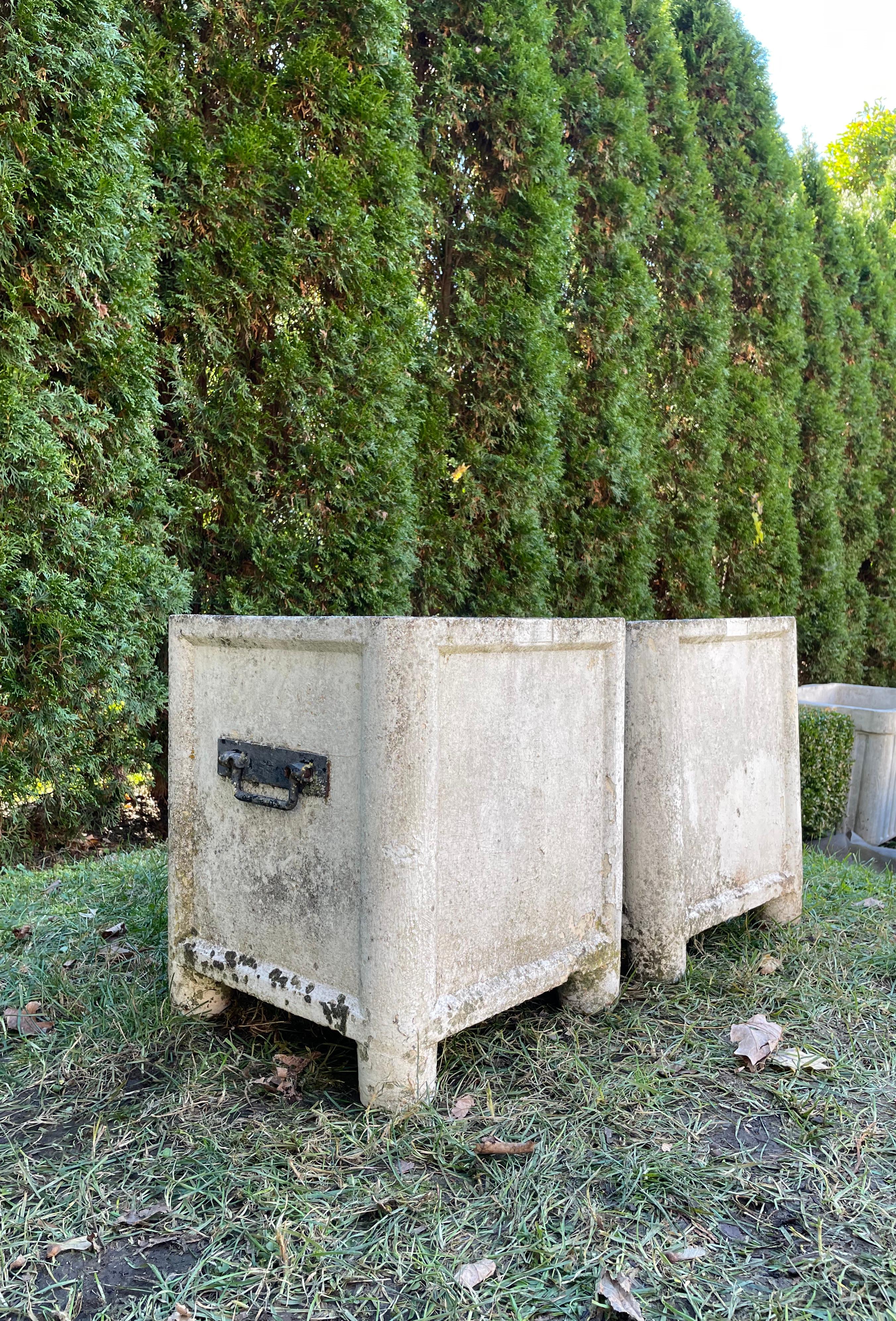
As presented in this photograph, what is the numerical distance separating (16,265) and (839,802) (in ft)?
12.6

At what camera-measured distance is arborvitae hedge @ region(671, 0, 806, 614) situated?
5660mm

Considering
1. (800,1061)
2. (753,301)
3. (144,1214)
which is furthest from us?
(753,301)

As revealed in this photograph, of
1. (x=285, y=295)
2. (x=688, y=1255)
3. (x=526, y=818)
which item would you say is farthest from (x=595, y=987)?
(x=285, y=295)

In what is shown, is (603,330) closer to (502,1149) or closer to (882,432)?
(502,1149)

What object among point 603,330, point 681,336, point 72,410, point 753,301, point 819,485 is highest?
point 753,301

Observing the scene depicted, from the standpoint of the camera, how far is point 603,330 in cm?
456

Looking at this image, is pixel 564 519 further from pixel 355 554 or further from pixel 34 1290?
pixel 34 1290

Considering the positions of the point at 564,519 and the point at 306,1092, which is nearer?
the point at 306,1092

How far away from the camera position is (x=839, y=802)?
406cm

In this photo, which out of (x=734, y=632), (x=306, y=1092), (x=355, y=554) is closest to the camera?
(x=306, y=1092)

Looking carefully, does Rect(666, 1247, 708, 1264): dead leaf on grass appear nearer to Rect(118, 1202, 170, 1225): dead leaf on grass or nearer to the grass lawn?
the grass lawn

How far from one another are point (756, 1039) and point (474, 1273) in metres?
0.90

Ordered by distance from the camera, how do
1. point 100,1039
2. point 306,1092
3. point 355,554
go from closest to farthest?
1. point 306,1092
2. point 100,1039
3. point 355,554

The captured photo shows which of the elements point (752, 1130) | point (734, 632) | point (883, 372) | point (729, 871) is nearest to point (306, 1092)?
point (752, 1130)
